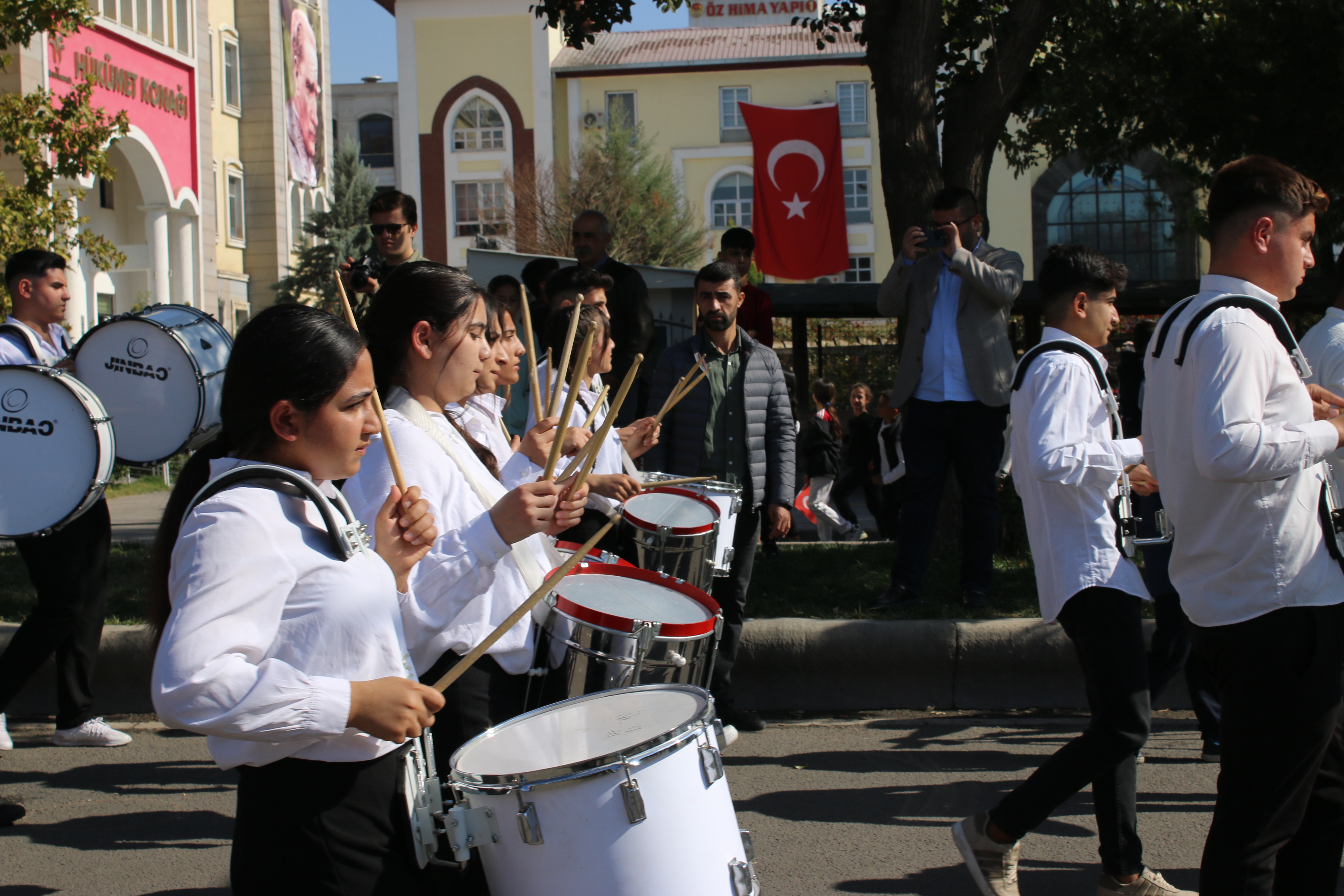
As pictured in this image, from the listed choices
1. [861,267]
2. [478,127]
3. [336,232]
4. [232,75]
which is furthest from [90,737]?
[478,127]

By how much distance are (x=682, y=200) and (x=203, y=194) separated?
18924 millimetres

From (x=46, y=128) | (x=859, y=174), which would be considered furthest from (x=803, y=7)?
(x=46, y=128)

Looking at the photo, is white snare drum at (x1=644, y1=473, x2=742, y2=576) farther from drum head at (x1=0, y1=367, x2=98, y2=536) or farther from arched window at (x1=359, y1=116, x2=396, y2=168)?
arched window at (x1=359, y1=116, x2=396, y2=168)

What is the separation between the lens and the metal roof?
4519cm

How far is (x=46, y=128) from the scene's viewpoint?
9.98 metres

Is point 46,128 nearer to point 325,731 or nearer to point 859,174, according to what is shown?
point 325,731

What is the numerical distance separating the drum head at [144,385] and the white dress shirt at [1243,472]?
218 inches

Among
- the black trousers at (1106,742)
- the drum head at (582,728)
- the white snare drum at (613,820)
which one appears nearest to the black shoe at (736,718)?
the black trousers at (1106,742)

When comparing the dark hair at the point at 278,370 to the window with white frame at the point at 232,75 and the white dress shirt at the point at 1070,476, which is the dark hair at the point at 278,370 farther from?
the window with white frame at the point at 232,75

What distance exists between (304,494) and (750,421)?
3.98m

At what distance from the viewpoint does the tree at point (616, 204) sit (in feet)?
125

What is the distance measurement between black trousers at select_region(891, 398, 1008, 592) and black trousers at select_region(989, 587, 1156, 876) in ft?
9.52

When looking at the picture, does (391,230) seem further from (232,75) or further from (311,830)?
(232,75)

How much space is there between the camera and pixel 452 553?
2461 millimetres
